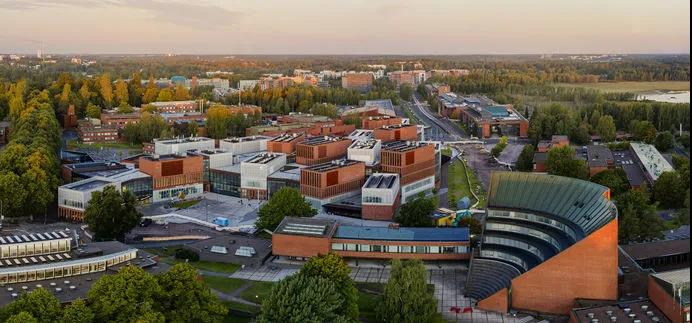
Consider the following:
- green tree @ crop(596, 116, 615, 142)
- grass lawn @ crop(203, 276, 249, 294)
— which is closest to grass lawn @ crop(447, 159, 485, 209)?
grass lawn @ crop(203, 276, 249, 294)

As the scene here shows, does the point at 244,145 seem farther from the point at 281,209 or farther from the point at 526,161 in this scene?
the point at 526,161

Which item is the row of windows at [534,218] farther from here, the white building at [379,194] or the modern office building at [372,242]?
the white building at [379,194]

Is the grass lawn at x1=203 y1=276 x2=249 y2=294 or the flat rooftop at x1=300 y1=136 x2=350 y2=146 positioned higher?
the flat rooftop at x1=300 y1=136 x2=350 y2=146

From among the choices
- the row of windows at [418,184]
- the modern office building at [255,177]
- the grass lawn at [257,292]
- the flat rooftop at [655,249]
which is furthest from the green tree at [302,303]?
the modern office building at [255,177]

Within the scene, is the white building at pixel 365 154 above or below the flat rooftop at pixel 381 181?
above

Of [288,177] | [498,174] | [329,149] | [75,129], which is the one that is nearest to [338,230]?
[498,174]

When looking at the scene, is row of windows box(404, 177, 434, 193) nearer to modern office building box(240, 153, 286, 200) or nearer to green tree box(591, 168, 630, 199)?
modern office building box(240, 153, 286, 200)

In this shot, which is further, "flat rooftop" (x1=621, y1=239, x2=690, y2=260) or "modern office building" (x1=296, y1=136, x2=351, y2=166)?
"modern office building" (x1=296, y1=136, x2=351, y2=166)

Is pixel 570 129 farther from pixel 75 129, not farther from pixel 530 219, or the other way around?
pixel 75 129
